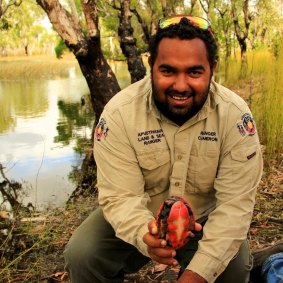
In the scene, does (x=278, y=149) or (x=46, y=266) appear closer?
(x=46, y=266)

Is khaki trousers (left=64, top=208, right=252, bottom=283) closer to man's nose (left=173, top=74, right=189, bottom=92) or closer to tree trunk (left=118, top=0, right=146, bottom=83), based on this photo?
man's nose (left=173, top=74, right=189, bottom=92)

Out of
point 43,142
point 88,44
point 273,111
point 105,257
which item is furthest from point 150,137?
point 43,142

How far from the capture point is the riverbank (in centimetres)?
304

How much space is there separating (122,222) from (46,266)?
145 centimetres

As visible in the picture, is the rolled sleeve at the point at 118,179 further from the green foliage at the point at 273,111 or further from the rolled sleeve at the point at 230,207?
the green foliage at the point at 273,111

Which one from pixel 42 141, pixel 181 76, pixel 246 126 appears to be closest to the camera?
pixel 181 76

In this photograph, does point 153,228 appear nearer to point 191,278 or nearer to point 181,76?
point 191,278

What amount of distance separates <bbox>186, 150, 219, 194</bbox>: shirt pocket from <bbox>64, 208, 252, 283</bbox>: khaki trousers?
0.93 ft

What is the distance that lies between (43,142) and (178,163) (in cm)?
638

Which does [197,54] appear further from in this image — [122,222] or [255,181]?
[122,222]

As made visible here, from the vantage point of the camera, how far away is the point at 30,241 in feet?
12.1

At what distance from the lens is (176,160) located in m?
2.26

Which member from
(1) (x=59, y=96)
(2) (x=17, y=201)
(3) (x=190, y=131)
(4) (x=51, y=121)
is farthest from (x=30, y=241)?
(1) (x=59, y=96)

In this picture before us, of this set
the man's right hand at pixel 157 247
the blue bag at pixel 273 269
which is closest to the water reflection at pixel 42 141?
the blue bag at pixel 273 269
